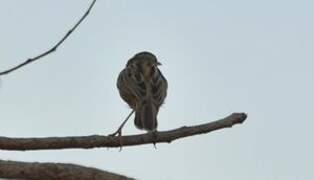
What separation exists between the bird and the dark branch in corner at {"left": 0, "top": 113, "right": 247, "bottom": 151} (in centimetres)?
151

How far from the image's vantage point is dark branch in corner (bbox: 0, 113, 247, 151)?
462 centimetres

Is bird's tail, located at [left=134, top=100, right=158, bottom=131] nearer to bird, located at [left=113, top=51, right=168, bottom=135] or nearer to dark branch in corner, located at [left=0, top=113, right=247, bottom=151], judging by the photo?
bird, located at [left=113, top=51, right=168, bottom=135]

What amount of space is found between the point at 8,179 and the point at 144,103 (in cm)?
380

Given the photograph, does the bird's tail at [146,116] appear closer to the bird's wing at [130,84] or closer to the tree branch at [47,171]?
the bird's wing at [130,84]

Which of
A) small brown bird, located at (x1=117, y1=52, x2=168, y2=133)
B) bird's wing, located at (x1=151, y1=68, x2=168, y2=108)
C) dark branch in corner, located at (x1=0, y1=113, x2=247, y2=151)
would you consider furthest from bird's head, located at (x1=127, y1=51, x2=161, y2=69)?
dark branch in corner, located at (x1=0, y1=113, x2=247, y2=151)

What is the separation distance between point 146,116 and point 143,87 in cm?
100

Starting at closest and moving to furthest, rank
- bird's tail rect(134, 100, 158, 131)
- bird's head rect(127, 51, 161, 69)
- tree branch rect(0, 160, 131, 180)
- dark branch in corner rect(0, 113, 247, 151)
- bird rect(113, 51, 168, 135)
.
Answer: tree branch rect(0, 160, 131, 180), dark branch in corner rect(0, 113, 247, 151), bird's tail rect(134, 100, 158, 131), bird rect(113, 51, 168, 135), bird's head rect(127, 51, 161, 69)

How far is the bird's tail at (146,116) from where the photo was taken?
6973 millimetres

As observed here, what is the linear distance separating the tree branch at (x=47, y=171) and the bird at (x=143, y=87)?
2.70 meters

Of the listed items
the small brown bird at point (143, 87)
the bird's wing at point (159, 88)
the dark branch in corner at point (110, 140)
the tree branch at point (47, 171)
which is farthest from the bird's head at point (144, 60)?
the tree branch at point (47, 171)

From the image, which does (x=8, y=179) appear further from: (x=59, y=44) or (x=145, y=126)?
(x=145, y=126)

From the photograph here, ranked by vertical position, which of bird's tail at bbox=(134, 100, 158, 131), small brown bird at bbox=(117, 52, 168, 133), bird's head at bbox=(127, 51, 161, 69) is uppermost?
bird's head at bbox=(127, 51, 161, 69)

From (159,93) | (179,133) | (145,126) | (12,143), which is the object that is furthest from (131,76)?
(12,143)

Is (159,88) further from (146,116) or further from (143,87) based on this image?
(146,116)
